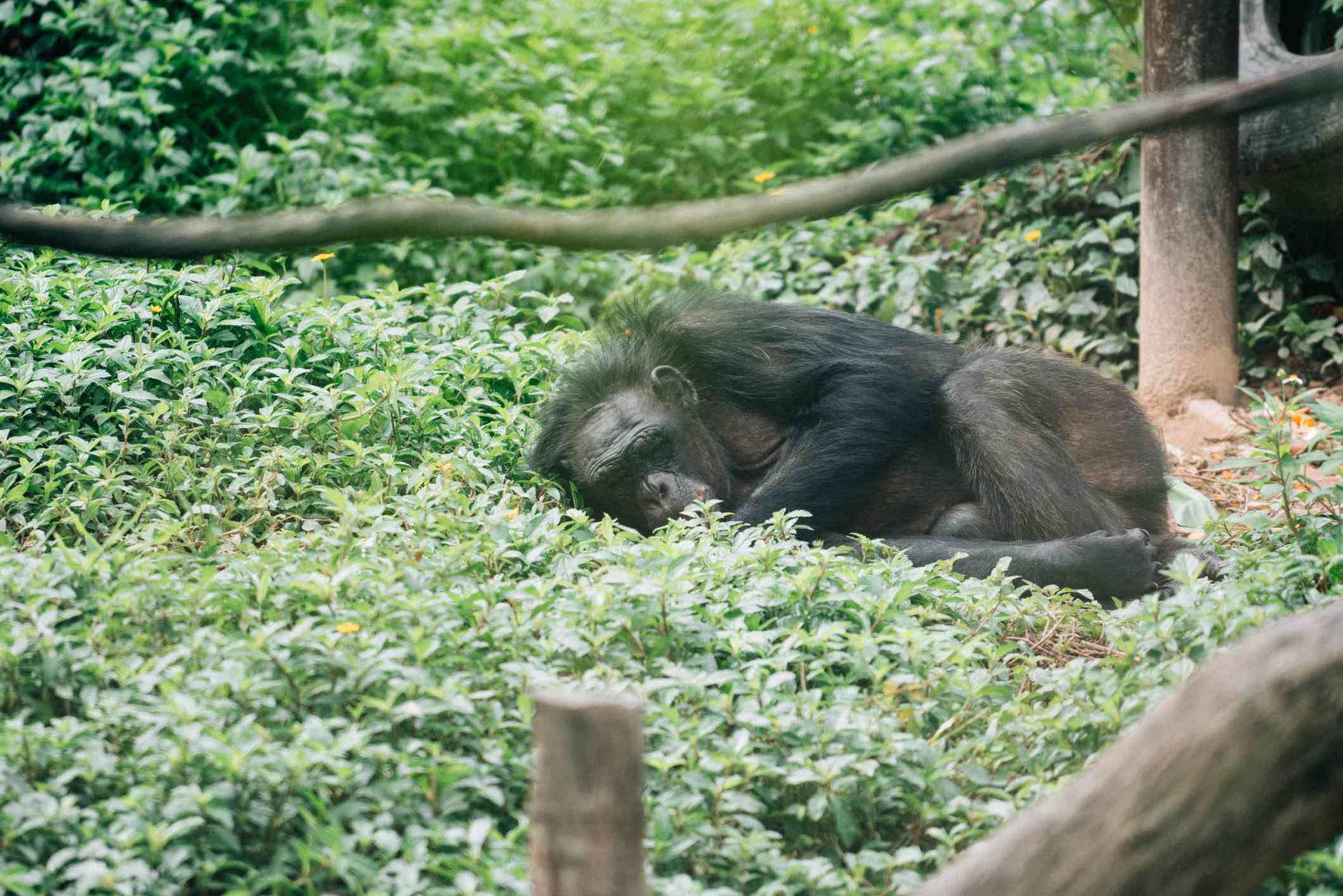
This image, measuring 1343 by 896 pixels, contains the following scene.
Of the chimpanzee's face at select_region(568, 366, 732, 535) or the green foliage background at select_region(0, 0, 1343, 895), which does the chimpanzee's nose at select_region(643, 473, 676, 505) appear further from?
the green foliage background at select_region(0, 0, 1343, 895)

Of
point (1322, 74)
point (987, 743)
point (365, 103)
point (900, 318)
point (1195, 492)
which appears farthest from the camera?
point (365, 103)

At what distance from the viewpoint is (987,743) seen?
10.7ft

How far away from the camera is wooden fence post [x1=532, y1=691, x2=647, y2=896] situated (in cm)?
209

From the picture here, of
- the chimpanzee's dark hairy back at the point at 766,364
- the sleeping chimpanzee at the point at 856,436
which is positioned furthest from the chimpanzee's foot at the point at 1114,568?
the chimpanzee's dark hairy back at the point at 766,364

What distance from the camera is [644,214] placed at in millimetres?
2244

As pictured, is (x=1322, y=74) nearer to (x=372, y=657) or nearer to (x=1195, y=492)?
(x=372, y=657)

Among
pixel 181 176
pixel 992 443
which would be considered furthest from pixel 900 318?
pixel 181 176

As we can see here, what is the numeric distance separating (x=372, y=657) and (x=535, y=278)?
5206mm

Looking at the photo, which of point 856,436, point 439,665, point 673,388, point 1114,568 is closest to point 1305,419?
point 1114,568

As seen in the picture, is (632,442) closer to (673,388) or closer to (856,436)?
(673,388)

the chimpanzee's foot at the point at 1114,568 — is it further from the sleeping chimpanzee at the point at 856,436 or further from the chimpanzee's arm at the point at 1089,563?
the sleeping chimpanzee at the point at 856,436

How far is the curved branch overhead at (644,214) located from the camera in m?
2.22

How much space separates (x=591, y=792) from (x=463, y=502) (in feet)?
7.70

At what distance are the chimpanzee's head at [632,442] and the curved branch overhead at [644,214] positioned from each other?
2857 mm
